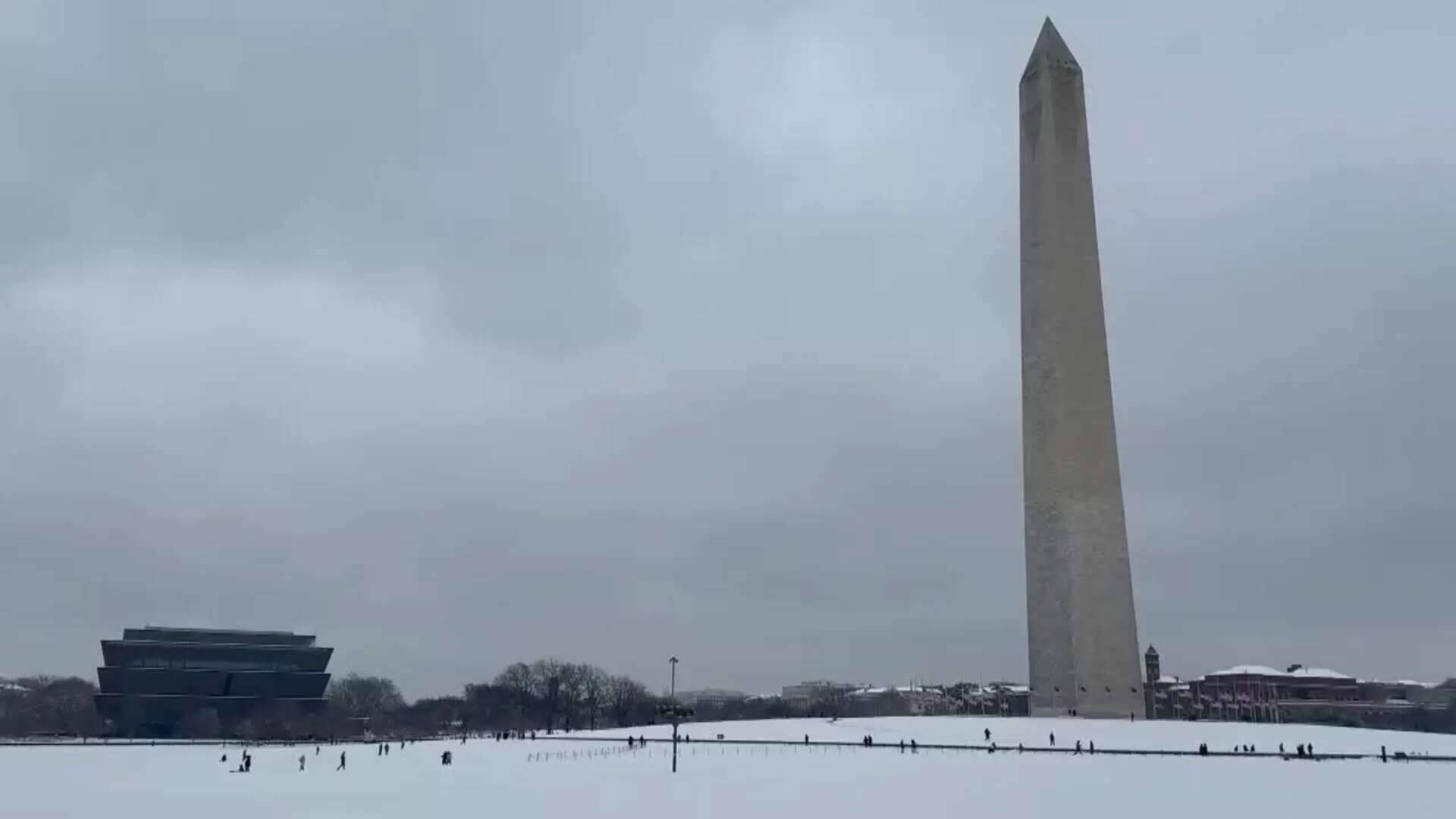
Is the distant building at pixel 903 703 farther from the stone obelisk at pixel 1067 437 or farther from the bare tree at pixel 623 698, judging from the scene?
the stone obelisk at pixel 1067 437

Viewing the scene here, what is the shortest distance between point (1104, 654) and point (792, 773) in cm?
2145

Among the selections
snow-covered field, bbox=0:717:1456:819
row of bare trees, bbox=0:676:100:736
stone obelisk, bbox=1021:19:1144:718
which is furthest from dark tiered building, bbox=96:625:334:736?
stone obelisk, bbox=1021:19:1144:718

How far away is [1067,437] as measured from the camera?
47.8m

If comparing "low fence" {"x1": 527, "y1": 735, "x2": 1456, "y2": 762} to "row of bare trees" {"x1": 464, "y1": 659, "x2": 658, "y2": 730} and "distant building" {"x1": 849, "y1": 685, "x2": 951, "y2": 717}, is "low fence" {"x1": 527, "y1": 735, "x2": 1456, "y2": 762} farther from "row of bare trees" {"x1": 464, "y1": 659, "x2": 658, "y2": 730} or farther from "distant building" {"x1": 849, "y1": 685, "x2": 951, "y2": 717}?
"distant building" {"x1": 849, "y1": 685, "x2": 951, "y2": 717}

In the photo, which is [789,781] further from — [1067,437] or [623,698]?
[623,698]

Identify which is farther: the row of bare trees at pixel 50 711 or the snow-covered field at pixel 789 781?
the row of bare trees at pixel 50 711

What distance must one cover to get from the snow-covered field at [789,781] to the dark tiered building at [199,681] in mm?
40275

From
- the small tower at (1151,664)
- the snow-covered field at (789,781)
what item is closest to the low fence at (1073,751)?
the snow-covered field at (789,781)

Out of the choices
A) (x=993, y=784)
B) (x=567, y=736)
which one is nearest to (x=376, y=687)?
(x=567, y=736)

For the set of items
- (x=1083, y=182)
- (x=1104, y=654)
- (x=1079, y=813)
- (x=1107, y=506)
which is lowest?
(x=1079, y=813)

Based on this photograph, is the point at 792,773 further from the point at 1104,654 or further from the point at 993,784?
the point at 1104,654

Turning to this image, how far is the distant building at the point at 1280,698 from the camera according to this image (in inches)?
3332

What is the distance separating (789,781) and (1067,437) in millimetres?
24948

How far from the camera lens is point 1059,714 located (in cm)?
4600
